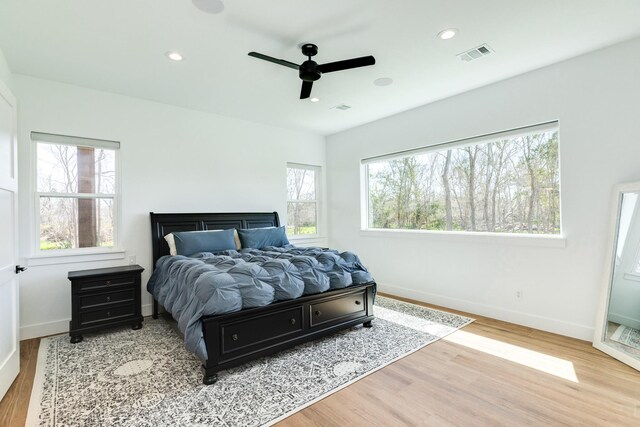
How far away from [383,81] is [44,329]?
462cm

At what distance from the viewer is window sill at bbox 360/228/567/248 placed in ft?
10.9

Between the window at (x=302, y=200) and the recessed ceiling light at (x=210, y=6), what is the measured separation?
3.39 m

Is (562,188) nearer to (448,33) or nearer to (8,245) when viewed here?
(448,33)

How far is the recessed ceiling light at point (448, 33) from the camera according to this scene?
2611 mm

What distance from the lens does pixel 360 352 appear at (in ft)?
9.35

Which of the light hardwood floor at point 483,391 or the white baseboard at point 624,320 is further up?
the white baseboard at point 624,320

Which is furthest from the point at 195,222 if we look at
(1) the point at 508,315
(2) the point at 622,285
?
(2) the point at 622,285

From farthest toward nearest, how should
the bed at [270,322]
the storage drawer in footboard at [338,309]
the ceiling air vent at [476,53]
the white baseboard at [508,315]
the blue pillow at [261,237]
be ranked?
the blue pillow at [261,237]
the white baseboard at [508,315]
the storage drawer in footboard at [338,309]
the ceiling air vent at [476,53]
the bed at [270,322]

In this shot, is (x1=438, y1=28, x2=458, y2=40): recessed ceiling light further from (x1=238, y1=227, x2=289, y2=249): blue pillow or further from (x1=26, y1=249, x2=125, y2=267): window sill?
(x1=26, y1=249, x2=125, y2=267): window sill

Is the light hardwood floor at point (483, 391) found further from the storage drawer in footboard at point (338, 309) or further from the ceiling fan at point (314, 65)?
the ceiling fan at point (314, 65)

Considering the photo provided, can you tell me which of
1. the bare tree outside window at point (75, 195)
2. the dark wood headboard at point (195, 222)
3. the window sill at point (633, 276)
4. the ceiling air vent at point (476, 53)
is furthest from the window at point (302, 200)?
the window sill at point (633, 276)

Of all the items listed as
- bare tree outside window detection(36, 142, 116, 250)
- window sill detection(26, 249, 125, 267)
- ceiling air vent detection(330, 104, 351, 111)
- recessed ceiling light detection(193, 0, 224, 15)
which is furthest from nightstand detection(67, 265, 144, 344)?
ceiling air vent detection(330, 104, 351, 111)

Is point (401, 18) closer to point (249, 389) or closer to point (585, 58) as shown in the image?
point (585, 58)

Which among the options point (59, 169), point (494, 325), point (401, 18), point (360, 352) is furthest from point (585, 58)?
point (59, 169)
